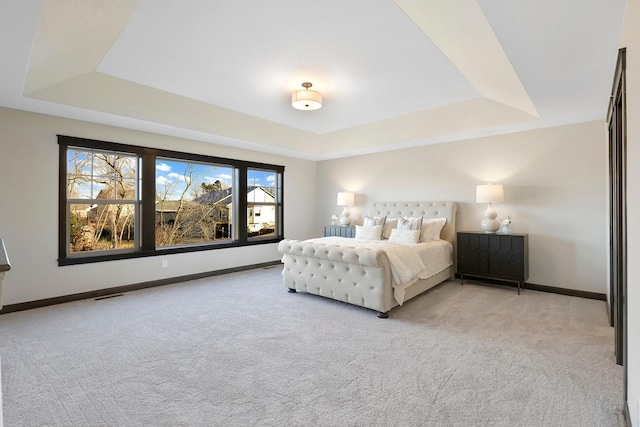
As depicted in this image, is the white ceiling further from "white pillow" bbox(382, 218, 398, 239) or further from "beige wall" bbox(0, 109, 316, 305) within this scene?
"white pillow" bbox(382, 218, 398, 239)

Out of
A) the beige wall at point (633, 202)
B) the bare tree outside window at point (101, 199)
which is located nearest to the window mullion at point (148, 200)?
the bare tree outside window at point (101, 199)

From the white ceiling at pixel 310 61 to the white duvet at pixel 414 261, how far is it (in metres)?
1.86

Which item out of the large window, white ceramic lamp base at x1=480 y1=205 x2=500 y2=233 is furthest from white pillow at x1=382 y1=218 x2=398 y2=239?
the large window

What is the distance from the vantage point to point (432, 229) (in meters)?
5.16

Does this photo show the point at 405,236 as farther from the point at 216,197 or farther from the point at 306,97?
the point at 216,197

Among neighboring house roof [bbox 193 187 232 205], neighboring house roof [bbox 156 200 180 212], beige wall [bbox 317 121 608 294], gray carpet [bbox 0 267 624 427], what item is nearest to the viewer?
gray carpet [bbox 0 267 624 427]

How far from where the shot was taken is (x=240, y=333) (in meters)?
3.05

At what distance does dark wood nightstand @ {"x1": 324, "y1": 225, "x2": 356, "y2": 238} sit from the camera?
6336 mm

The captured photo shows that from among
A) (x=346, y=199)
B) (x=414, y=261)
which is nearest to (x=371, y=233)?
(x=346, y=199)

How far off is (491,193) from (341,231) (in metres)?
2.86

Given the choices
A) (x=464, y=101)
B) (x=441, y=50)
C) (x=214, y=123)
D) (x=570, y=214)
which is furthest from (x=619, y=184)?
(x=214, y=123)

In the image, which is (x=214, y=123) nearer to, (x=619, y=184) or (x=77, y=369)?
(x=77, y=369)

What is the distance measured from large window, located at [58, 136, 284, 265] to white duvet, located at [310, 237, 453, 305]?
8.74ft

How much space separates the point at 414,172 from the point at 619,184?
11.5 ft
